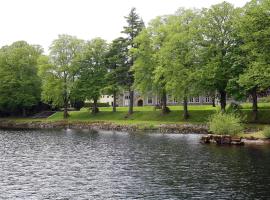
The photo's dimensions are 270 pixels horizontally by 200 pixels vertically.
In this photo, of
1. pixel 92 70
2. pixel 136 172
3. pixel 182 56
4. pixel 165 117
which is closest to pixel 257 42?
pixel 182 56

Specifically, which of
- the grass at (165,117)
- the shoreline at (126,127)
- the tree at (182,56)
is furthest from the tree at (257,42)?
the tree at (182,56)

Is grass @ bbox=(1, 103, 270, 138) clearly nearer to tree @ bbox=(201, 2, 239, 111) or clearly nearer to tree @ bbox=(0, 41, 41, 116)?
tree @ bbox=(201, 2, 239, 111)

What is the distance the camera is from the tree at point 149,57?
7931 cm

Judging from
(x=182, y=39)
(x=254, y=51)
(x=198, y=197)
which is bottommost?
(x=198, y=197)

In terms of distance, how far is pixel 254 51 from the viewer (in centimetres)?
5669

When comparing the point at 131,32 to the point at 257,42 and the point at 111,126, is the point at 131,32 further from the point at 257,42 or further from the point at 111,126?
the point at 257,42

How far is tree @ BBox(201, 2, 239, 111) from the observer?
64.3 meters

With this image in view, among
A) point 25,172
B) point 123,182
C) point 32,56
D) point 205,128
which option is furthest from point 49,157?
point 32,56

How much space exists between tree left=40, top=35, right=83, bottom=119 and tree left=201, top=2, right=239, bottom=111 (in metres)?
37.3

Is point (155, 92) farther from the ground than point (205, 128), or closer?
farther from the ground

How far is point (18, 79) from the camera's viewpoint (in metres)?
99.6

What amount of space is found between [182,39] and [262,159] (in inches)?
1576

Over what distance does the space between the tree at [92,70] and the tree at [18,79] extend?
14.4 metres

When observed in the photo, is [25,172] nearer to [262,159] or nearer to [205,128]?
[262,159]
